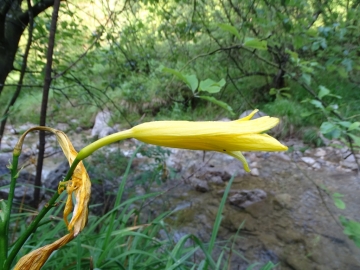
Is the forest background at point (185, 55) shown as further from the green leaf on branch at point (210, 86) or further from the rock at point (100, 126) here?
the rock at point (100, 126)

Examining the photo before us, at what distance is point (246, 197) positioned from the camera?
335 centimetres

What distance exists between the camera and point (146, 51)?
9.53ft

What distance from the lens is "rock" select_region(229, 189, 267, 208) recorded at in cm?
328

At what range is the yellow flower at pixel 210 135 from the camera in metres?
0.50

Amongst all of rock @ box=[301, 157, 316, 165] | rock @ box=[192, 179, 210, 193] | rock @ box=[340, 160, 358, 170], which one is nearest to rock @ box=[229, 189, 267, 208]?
rock @ box=[192, 179, 210, 193]

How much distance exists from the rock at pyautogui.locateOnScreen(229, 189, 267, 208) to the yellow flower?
9.42 ft

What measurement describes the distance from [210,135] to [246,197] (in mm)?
2987

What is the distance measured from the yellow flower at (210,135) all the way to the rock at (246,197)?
2872mm

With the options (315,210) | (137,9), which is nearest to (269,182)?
(315,210)

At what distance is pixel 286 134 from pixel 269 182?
48.2 inches

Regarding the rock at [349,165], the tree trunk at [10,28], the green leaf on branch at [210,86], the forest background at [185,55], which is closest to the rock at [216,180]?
the forest background at [185,55]

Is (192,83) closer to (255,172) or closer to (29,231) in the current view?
(29,231)

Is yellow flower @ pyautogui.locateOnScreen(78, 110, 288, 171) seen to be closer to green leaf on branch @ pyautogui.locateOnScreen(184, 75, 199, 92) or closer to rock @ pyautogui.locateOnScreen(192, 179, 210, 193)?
green leaf on branch @ pyautogui.locateOnScreen(184, 75, 199, 92)

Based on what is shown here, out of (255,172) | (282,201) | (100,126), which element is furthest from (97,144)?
(100,126)
